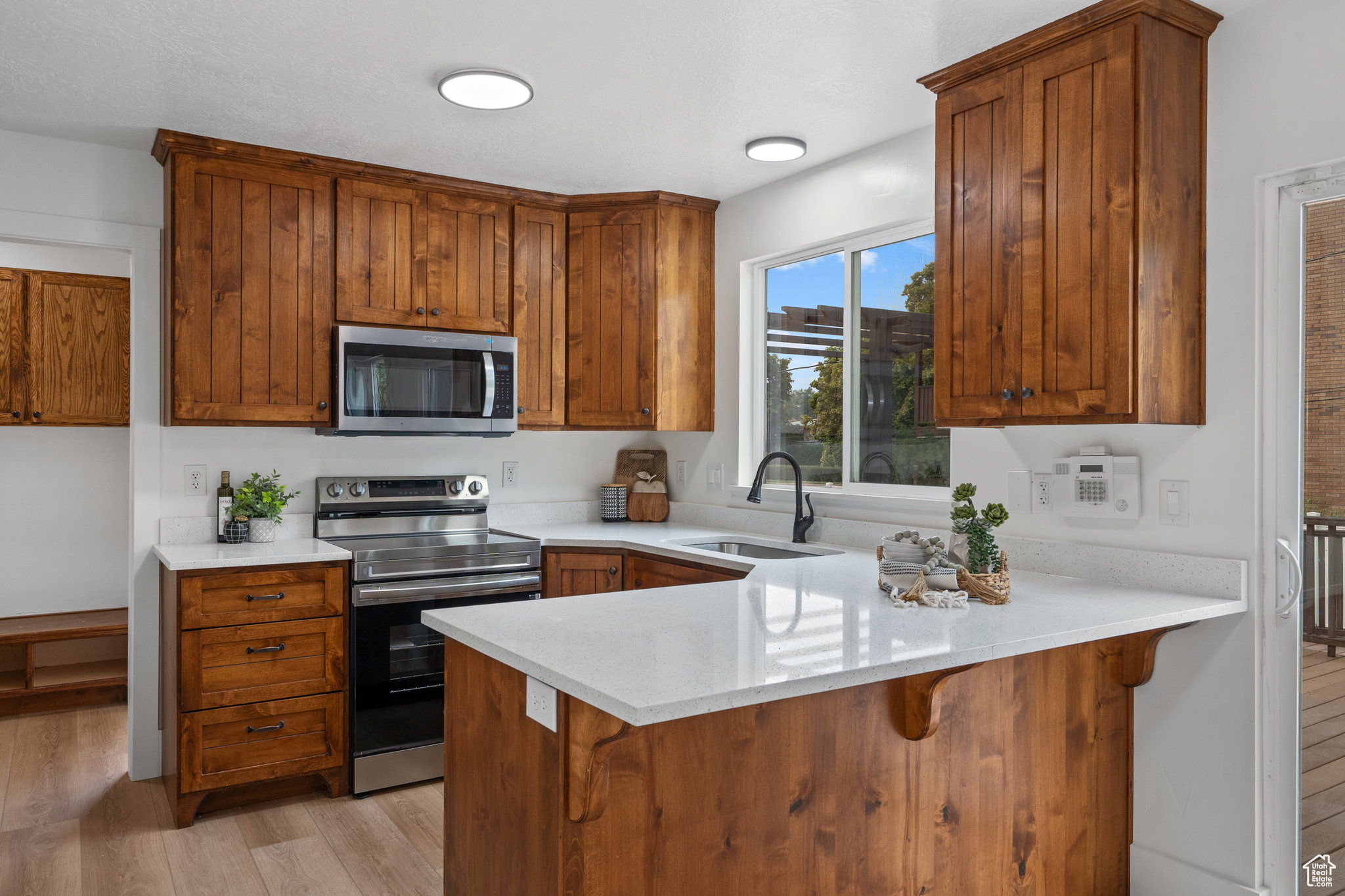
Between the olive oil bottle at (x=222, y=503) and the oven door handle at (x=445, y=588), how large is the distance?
2.22ft

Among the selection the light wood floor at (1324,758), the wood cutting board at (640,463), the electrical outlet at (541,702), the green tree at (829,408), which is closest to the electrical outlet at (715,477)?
the wood cutting board at (640,463)

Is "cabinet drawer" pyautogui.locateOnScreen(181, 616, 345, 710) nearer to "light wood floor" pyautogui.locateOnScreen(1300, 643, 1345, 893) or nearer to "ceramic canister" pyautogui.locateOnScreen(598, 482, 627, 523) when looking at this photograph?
"ceramic canister" pyautogui.locateOnScreen(598, 482, 627, 523)

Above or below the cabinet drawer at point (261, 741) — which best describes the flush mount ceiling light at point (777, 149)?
above

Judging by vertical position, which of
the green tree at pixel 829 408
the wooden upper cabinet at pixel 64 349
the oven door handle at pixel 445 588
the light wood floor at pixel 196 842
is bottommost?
the light wood floor at pixel 196 842

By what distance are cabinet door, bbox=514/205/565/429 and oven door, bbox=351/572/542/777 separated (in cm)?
88

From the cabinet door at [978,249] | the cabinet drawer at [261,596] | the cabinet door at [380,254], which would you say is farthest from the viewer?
the cabinet door at [380,254]

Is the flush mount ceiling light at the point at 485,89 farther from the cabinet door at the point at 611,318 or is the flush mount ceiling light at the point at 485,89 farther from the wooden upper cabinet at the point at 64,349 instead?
the wooden upper cabinet at the point at 64,349

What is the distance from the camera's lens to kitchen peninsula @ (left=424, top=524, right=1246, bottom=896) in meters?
1.49

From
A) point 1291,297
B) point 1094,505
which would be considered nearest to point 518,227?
point 1094,505

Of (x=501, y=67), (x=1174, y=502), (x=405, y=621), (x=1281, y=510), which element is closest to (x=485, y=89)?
(x=501, y=67)

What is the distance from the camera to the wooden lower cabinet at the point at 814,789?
5.08ft

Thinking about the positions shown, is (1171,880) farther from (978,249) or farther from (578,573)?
(578,573)

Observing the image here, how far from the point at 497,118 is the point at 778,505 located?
71.9 inches

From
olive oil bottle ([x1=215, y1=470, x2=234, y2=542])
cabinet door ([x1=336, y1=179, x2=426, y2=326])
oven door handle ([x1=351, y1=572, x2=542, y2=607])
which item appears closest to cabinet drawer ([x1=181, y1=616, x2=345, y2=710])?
oven door handle ([x1=351, y1=572, x2=542, y2=607])
